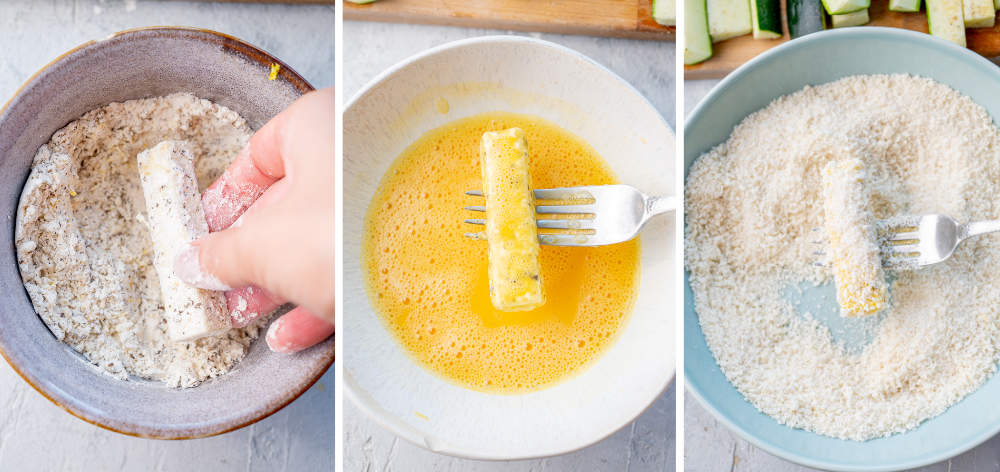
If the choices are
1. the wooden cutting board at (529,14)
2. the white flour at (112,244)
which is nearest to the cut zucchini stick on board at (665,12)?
the wooden cutting board at (529,14)

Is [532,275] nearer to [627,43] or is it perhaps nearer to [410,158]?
[410,158]

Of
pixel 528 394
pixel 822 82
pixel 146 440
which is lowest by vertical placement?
pixel 146 440

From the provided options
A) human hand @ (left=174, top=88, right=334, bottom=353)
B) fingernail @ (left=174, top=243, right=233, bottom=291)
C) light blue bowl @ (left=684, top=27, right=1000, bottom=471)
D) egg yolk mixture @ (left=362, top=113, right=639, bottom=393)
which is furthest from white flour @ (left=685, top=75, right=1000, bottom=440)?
fingernail @ (left=174, top=243, right=233, bottom=291)

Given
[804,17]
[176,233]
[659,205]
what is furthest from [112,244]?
[804,17]

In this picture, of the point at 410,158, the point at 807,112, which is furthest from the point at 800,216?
the point at 410,158

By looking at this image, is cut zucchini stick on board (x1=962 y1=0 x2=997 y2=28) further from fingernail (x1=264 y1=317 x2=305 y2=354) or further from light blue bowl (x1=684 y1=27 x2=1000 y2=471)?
fingernail (x1=264 y1=317 x2=305 y2=354)

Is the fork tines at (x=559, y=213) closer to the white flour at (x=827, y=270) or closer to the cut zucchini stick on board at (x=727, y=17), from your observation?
the white flour at (x=827, y=270)

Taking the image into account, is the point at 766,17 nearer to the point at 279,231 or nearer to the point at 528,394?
the point at 528,394
